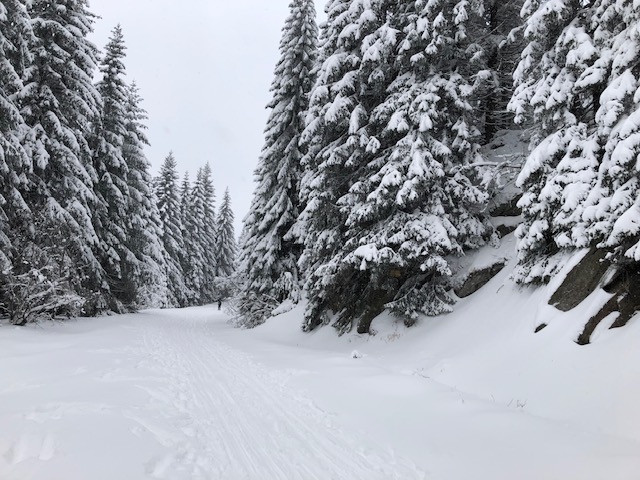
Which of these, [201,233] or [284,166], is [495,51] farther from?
[201,233]

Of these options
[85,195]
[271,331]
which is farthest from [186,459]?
[85,195]

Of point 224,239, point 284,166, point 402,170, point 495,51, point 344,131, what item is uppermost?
point 495,51

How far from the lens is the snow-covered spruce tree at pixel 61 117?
14.2m

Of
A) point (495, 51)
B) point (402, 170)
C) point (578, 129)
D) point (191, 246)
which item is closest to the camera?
point (578, 129)

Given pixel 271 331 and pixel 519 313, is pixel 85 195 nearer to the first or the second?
pixel 271 331

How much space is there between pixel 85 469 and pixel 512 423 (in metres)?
4.71

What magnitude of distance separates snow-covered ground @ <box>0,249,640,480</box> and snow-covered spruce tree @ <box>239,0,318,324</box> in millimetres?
9487

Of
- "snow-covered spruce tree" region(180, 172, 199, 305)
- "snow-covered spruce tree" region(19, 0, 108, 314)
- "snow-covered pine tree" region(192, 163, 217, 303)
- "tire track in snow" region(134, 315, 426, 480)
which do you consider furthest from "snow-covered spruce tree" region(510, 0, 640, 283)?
"snow-covered pine tree" region(192, 163, 217, 303)

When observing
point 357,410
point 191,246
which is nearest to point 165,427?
point 357,410

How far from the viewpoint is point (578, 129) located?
23.8 feet

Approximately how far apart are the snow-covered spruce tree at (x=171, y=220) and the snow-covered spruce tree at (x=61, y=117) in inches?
799

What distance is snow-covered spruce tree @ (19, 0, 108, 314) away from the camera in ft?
46.7

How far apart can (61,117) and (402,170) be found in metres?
13.2

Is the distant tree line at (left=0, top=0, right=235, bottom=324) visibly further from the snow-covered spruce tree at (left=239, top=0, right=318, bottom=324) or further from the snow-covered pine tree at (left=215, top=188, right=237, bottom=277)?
the snow-covered pine tree at (left=215, top=188, right=237, bottom=277)
